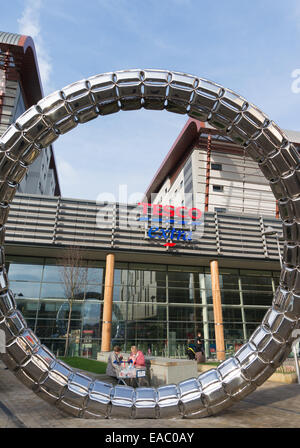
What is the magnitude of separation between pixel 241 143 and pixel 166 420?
16.3ft

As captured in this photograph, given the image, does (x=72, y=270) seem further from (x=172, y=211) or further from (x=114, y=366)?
(x=114, y=366)

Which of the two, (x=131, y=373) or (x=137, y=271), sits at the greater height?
(x=137, y=271)

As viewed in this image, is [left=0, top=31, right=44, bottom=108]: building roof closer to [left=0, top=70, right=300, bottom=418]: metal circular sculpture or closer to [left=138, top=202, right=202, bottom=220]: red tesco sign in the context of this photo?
[left=138, top=202, right=202, bottom=220]: red tesco sign

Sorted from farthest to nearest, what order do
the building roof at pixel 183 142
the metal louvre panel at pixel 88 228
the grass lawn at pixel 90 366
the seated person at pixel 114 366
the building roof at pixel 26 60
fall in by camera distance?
the building roof at pixel 183 142 → the building roof at pixel 26 60 → the metal louvre panel at pixel 88 228 → the grass lawn at pixel 90 366 → the seated person at pixel 114 366

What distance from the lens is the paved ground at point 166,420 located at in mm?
4598

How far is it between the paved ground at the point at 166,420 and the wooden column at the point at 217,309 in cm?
1689

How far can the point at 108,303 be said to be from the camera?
71.8 feet

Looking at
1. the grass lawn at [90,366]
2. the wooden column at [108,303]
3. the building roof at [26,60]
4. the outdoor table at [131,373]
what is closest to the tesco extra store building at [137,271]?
the wooden column at [108,303]

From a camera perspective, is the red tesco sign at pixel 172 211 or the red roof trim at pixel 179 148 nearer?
the red tesco sign at pixel 172 211

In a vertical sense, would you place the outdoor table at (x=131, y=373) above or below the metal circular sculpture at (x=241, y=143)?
below

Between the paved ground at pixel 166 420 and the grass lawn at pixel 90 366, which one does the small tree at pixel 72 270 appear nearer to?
the grass lawn at pixel 90 366

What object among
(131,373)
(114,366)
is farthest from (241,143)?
(114,366)

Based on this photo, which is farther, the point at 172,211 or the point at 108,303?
the point at 172,211

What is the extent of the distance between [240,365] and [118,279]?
19.6 meters
